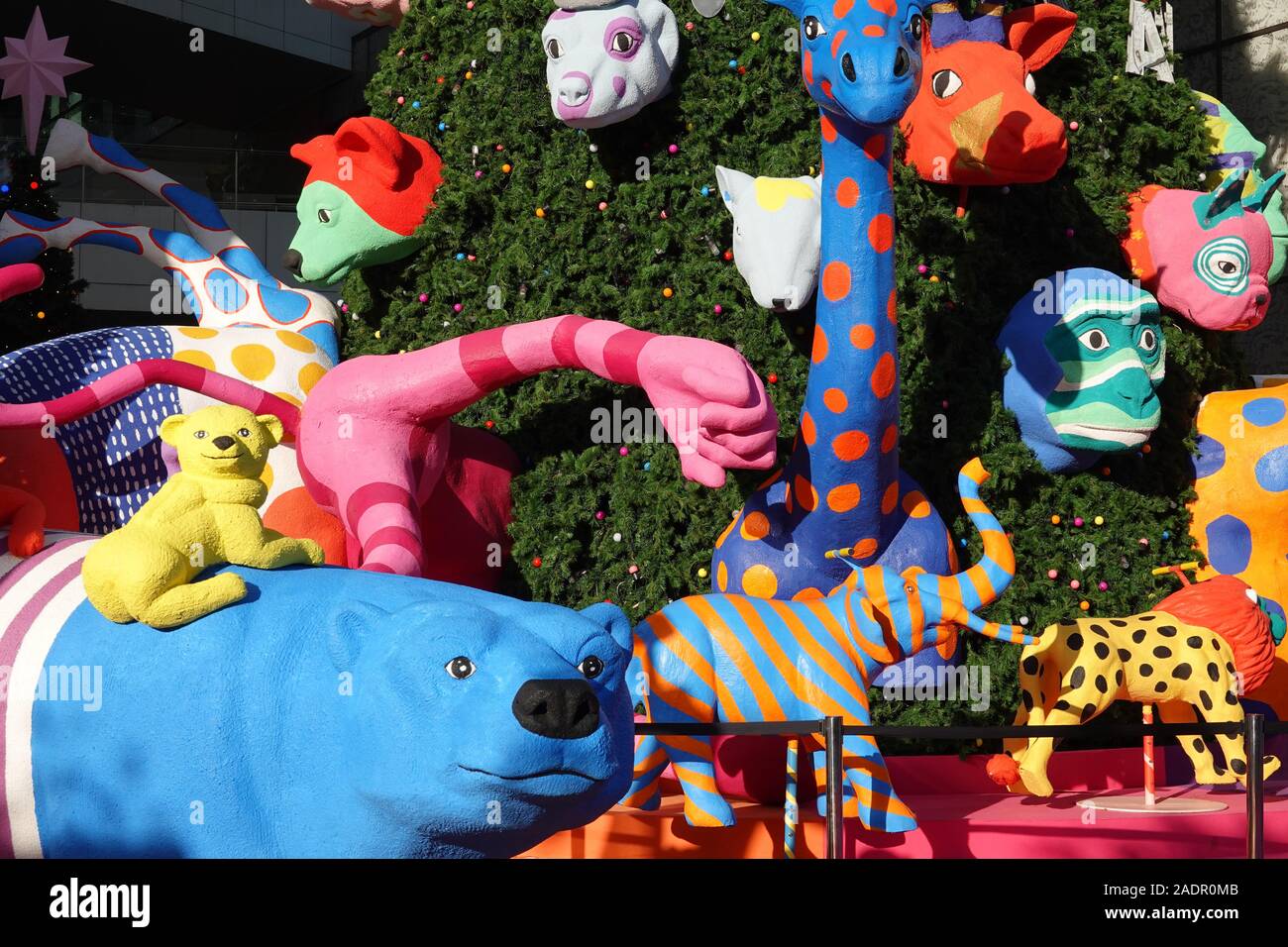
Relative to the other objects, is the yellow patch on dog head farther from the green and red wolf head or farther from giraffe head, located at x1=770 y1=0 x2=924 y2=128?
the green and red wolf head

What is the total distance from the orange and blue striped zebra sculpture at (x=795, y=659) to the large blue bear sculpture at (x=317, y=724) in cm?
106

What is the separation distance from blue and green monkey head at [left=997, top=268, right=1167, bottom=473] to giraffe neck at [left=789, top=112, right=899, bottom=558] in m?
0.82

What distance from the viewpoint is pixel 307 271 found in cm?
637

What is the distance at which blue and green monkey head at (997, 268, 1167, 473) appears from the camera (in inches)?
221

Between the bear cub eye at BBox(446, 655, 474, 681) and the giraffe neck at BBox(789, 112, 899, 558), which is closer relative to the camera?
the bear cub eye at BBox(446, 655, 474, 681)

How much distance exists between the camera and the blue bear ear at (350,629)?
3.11 meters

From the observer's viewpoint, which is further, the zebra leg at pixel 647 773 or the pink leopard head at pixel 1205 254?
the pink leopard head at pixel 1205 254

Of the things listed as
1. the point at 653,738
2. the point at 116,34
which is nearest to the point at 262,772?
the point at 653,738

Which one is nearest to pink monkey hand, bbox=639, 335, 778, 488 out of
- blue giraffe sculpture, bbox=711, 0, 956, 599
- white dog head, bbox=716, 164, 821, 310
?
blue giraffe sculpture, bbox=711, 0, 956, 599

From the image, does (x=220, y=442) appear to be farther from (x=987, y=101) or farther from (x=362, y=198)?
(x=987, y=101)

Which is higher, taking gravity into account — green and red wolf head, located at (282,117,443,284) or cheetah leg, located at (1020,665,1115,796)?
green and red wolf head, located at (282,117,443,284)

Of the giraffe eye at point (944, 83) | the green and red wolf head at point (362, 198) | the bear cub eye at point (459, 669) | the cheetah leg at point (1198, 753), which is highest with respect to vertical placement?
the giraffe eye at point (944, 83)

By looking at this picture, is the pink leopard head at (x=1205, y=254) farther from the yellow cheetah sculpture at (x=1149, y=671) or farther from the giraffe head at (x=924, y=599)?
the giraffe head at (x=924, y=599)

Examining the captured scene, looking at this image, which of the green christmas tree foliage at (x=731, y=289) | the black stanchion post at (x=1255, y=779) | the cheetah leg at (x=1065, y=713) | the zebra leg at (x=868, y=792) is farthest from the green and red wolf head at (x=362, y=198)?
the black stanchion post at (x=1255, y=779)
